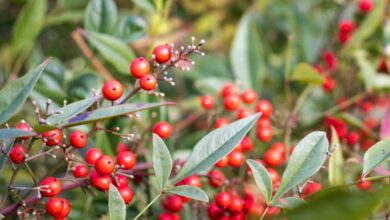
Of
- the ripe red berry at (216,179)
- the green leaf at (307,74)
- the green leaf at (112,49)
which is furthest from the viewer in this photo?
the green leaf at (307,74)

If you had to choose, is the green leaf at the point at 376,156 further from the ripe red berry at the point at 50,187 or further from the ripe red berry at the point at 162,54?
the ripe red berry at the point at 50,187

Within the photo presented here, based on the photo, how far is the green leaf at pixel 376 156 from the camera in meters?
0.98

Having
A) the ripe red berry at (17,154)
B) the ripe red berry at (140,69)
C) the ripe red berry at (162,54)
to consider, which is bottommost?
the ripe red berry at (17,154)

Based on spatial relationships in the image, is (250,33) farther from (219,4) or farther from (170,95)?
(219,4)

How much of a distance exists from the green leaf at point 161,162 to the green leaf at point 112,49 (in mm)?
488

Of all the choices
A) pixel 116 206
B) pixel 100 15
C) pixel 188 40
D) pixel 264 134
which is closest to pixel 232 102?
pixel 264 134

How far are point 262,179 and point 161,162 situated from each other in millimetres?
193

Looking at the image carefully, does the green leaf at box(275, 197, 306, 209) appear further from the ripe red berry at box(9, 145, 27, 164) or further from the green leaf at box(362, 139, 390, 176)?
the ripe red berry at box(9, 145, 27, 164)

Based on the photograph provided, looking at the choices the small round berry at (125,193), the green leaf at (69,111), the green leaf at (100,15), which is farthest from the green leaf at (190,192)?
the green leaf at (100,15)

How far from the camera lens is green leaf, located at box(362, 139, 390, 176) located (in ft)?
3.22

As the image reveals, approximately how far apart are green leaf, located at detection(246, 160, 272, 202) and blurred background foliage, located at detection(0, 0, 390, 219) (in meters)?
0.42

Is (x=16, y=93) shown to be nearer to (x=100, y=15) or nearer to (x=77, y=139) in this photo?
(x=77, y=139)

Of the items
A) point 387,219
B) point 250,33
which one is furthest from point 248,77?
point 387,219

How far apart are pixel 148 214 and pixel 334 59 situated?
94 cm
